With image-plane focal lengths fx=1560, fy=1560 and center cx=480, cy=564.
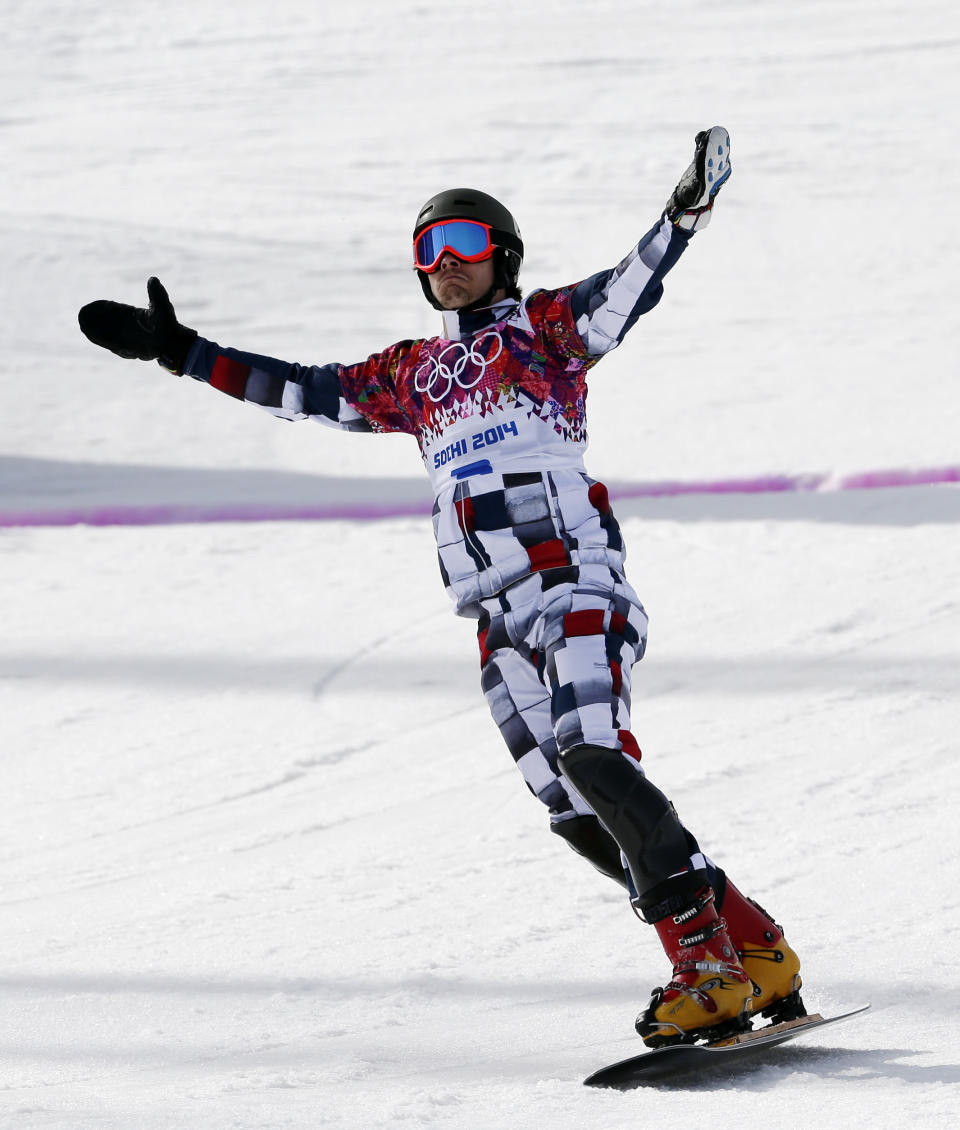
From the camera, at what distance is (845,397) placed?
10164 mm

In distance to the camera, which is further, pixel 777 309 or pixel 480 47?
pixel 480 47

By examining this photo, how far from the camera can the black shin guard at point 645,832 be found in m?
2.99

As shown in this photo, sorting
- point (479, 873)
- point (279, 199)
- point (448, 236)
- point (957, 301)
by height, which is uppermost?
point (279, 199)

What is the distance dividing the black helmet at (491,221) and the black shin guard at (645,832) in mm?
1145

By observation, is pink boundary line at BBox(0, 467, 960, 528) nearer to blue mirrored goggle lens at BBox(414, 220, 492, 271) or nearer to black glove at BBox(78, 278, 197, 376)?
black glove at BBox(78, 278, 197, 376)

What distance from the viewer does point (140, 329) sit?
3.70m

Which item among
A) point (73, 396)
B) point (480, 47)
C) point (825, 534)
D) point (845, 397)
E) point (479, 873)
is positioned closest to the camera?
point (479, 873)

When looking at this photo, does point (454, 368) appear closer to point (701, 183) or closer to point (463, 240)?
point (463, 240)

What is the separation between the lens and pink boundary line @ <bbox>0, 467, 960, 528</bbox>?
8672 mm

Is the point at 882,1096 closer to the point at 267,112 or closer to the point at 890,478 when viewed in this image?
the point at 890,478

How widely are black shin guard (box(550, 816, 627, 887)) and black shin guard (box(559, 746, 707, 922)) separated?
0.27 m

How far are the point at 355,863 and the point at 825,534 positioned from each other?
3866mm

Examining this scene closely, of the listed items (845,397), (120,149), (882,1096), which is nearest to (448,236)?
(882,1096)

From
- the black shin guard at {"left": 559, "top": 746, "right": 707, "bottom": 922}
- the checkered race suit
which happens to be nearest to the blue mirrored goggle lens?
Answer: the checkered race suit
